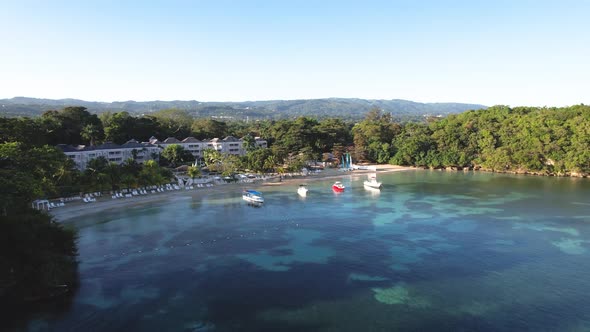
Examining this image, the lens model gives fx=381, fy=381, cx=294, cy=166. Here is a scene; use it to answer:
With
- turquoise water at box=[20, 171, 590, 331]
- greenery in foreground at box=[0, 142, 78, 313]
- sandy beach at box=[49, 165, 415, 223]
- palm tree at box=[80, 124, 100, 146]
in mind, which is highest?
palm tree at box=[80, 124, 100, 146]

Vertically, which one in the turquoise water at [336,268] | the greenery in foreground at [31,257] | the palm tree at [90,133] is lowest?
the turquoise water at [336,268]

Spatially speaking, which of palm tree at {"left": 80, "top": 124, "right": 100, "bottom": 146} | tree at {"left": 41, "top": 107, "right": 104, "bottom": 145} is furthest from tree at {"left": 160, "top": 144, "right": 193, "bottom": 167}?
tree at {"left": 41, "top": 107, "right": 104, "bottom": 145}

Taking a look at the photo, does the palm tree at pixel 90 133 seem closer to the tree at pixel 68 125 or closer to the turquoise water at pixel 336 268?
the tree at pixel 68 125

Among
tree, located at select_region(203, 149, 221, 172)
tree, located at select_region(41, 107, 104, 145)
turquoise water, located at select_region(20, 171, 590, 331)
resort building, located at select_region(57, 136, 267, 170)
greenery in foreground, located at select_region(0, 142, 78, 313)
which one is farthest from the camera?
tree, located at select_region(41, 107, 104, 145)

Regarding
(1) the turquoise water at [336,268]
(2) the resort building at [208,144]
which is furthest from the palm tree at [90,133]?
(1) the turquoise water at [336,268]

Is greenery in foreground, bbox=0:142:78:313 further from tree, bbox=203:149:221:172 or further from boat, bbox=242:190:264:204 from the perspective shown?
tree, bbox=203:149:221:172

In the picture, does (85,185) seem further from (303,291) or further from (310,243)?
(303,291)

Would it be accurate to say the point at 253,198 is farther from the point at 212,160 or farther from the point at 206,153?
the point at 206,153
